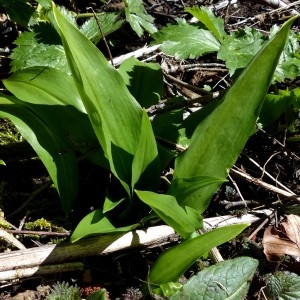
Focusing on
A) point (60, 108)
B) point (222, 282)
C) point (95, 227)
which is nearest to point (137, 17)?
point (60, 108)

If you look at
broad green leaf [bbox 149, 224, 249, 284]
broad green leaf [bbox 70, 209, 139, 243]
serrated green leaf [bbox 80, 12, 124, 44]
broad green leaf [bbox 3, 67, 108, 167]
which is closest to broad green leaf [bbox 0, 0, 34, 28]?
serrated green leaf [bbox 80, 12, 124, 44]

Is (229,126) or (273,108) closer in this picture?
(229,126)

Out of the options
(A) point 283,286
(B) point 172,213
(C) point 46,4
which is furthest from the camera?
(C) point 46,4

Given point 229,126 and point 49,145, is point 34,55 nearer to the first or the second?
point 49,145

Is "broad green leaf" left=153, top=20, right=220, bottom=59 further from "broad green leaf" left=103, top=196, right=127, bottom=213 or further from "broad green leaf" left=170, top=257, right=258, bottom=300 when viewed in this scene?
→ "broad green leaf" left=170, top=257, right=258, bottom=300

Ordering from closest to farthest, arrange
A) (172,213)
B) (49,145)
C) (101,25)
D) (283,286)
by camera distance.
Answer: (172,213), (283,286), (49,145), (101,25)

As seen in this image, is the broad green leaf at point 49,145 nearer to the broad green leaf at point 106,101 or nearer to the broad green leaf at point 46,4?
the broad green leaf at point 106,101

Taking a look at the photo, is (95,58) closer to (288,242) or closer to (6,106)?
(6,106)

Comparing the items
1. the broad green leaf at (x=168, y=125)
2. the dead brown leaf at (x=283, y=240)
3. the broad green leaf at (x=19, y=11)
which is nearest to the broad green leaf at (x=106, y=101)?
the broad green leaf at (x=168, y=125)
